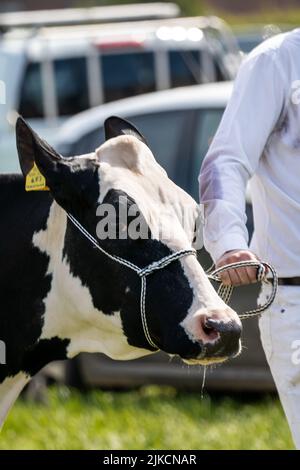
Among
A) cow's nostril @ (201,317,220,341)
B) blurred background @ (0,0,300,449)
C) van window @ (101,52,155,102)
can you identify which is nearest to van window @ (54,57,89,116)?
van window @ (101,52,155,102)

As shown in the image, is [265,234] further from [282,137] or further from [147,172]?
[147,172]

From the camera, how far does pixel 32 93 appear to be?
13195 millimetres

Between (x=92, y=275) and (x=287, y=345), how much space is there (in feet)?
2.41

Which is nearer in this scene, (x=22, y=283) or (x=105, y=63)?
(x=22, y=283)

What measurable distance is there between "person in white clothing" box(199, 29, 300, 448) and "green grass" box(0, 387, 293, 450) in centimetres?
Result: 235

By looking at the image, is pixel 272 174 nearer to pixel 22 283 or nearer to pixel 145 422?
pixel 22 283

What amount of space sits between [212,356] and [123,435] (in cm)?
350

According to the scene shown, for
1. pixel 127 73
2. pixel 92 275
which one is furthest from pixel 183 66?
pixel 92 275

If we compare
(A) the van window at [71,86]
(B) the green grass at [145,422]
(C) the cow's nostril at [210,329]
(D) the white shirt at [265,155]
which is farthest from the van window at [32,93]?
(C) the cow's nostril at [210,329]

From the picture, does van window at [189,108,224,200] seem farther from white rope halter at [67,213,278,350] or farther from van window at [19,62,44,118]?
van window at [19,62,44,118]

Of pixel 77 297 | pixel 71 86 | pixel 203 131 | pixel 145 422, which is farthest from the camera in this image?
pixel 71 86

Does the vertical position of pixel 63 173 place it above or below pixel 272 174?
above

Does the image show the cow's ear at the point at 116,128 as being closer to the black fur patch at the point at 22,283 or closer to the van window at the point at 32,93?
the black fur patch at the point at 22,283

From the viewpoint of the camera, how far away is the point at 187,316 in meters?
3.46
